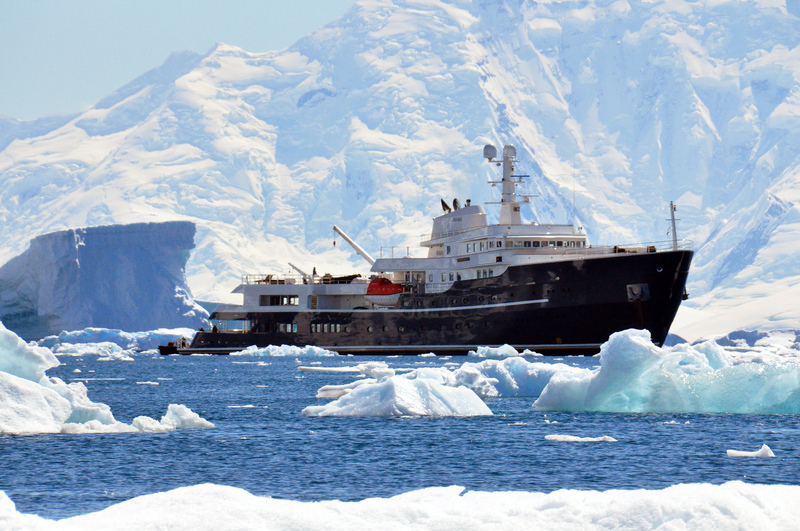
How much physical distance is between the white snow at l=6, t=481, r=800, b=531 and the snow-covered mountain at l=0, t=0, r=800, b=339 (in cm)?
12232

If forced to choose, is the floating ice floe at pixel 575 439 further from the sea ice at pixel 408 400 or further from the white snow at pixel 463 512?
the white snow at pixel 463 512

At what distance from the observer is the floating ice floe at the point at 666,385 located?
23.9 meters

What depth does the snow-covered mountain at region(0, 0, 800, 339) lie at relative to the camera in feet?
491

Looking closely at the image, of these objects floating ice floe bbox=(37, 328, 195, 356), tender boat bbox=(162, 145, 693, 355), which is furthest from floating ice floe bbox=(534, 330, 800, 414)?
floating ice floe bbox=(37, 328, 195, 356)

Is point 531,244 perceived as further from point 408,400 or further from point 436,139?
point 436,139

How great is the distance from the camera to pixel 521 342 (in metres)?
53.1

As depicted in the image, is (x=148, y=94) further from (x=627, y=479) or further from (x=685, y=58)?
(x=627, y=479)

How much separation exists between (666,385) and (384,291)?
35992mm

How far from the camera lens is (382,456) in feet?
61.5

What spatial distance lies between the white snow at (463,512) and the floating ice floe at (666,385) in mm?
11703

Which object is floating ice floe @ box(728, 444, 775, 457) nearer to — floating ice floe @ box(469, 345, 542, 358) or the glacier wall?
floating ice floe @ box(469, 345, 542, 358)

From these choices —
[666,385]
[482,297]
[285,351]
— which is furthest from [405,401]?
[285,351]

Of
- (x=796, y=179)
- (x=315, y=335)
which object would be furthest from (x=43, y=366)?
(x=796, y=179)

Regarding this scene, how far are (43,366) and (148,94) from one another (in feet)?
567
